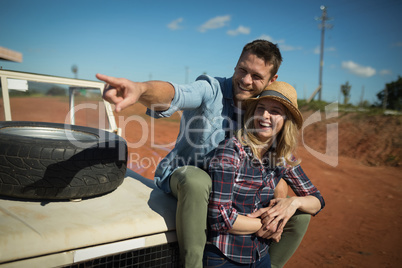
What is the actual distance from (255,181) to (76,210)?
1.11 metres

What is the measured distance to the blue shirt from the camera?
2.04m

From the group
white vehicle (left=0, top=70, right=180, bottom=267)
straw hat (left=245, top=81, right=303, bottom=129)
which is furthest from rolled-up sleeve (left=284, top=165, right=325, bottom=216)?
white vehicle (left=0, top=70, right=180, bottom=267)

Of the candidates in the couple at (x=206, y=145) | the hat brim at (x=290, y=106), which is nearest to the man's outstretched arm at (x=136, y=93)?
the couple at (x=206, y=145)

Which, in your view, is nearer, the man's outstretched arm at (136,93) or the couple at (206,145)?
the man's outstretched arm at (136,93)

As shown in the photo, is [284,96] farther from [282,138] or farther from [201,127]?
[201,127]

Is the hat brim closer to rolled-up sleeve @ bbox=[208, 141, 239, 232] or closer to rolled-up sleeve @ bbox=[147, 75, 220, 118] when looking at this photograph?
rolled-up sleeve @ bbox=[147, 75, 220, 118]

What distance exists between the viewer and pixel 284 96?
6.63 feet

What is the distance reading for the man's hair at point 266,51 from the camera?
224 cm

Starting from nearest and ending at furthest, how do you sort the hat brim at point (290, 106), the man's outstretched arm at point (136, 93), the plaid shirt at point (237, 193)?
the man's outstretched arm at point (136, 93) < the plaid shirt at point (237, 193) < the hat brim at point (290, 106)

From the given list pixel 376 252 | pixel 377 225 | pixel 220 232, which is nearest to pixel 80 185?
pixel 220 232

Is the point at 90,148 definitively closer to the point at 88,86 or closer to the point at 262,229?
the point at 262,229

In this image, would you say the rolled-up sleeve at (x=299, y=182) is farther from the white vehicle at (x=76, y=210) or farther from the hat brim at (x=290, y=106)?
the white vehicle at (x=76, y=210)

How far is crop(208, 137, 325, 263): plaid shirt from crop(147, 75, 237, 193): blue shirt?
22 cm

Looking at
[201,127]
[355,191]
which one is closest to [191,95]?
[201,127]
